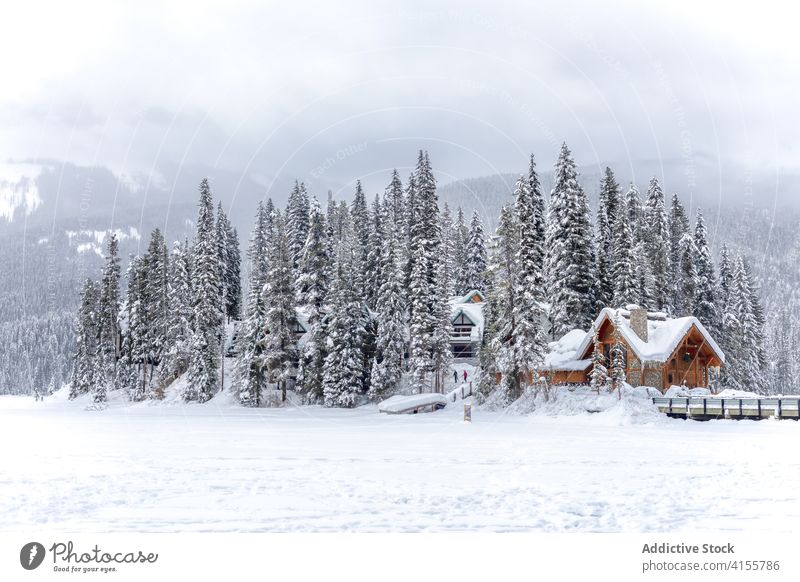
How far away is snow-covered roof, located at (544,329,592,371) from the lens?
51.6 meters

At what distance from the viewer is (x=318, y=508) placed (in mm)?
12961

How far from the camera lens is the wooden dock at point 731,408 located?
38.9 meters

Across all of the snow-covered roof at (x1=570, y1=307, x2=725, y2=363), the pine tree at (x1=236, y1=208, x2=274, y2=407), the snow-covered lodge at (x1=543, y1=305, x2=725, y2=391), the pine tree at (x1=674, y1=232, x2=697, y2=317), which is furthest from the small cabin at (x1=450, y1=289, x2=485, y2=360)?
the snow-covered roof at (x1=570, y1=307, x2=725, y2=363)

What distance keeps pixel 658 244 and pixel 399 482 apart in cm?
5121

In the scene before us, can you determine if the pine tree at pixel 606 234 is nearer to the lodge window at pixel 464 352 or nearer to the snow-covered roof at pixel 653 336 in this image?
the snow-covered roof at pixel 653 336

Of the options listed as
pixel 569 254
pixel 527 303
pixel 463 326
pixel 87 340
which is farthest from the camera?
pixel 87 340

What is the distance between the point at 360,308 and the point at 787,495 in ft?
155

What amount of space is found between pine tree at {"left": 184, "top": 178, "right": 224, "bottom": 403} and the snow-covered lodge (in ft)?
103

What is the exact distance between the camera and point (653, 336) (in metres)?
49.8

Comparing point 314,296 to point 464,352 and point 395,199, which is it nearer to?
point 464,352

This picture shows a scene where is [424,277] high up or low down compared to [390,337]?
up

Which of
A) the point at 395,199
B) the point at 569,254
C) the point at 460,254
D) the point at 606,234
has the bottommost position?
the point at 569,254

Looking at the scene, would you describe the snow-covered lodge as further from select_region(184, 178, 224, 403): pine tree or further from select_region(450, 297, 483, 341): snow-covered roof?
select_region(184, 178, 224, 403): pine tree

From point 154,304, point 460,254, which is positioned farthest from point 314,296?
point 460,254
